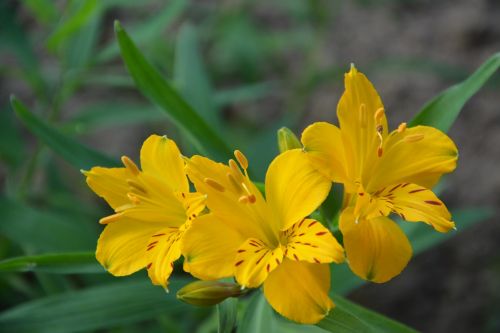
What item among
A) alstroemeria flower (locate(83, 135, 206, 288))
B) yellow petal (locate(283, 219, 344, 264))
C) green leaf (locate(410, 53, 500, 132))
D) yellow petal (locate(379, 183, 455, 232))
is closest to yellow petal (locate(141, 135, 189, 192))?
alstroemeria flower (locate(83, 135, 206, 288))

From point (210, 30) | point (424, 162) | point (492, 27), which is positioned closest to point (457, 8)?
point (492, 27)

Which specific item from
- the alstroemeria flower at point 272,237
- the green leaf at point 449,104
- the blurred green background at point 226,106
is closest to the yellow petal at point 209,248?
the alstroemeria flower at point 272,237

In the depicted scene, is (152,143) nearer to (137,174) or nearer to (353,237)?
(137,174)

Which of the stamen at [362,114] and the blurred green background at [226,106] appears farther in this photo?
the blurred green background at [226,106]

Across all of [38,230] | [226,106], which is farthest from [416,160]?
[226,106]

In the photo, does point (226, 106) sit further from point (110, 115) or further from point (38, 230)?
point (38, 230)

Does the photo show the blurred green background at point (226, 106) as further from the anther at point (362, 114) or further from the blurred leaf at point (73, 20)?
the anther at point (362, 114)
